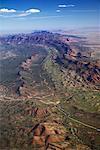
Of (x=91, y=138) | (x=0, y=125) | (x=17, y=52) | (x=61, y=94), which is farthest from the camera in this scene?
(x=17, y=52)

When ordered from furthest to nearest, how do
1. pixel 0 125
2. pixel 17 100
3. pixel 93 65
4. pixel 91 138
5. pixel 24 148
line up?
1. pixel 93 65
2. pixel 17 100
3. pixel 0 125
4. pixel 91 138
5. pixel 24 148

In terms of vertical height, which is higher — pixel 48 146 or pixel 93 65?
pixel 93 65

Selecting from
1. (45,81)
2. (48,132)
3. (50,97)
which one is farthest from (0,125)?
(45,81)

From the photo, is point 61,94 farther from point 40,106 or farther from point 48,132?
point 48,132

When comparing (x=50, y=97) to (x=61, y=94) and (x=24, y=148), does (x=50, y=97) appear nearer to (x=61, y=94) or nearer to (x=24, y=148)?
(x=61, y=94)

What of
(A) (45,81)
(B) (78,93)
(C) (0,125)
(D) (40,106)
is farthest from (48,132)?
(A) (45,81)

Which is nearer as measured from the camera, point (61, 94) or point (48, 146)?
point (48, 146)
